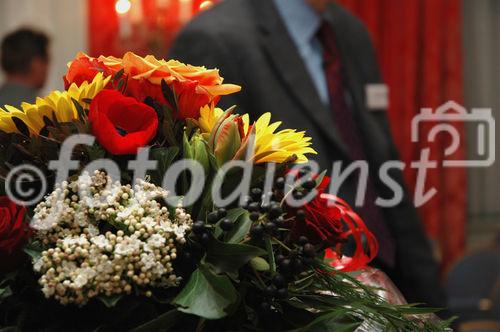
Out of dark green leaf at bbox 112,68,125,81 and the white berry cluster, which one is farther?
dark green leaf at bbox 112,68,125,81

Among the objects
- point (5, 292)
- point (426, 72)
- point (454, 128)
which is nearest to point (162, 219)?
point (5, 292)

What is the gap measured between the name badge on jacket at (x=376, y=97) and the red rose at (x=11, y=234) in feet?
5.38

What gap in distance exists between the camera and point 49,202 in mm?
909

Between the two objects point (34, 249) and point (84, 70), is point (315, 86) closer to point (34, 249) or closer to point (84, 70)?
point (84, 70)

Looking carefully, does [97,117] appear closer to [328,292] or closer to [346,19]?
[328,292]

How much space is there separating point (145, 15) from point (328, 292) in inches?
174

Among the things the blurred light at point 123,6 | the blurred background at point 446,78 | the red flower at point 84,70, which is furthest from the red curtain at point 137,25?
the red flower at point 84,70

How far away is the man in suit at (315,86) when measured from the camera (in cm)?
228

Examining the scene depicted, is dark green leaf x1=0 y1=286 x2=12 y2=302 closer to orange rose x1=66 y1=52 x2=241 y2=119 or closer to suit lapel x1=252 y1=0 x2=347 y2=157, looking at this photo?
orange rose x1=66 y1=52 x2=241 y2=119

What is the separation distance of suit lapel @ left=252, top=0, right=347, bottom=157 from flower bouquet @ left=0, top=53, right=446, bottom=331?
1.25 metres

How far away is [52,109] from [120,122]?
0.25ft

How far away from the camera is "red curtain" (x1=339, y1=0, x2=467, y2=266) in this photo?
5.83 meters

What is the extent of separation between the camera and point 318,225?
965 mm

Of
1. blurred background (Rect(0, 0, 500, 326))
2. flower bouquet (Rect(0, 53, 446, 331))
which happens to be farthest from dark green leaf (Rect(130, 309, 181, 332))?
blurred background (Rect(0, 0, 500, 326))
